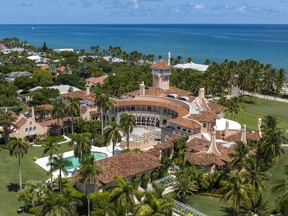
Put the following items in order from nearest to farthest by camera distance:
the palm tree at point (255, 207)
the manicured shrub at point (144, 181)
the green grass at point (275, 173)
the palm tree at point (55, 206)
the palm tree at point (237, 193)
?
1. the palm tree at point (55, 206)
2. the palm tree at point (255, 207)
3. the palm tree at point (237, 193)
4. the green grass at point (275, 173)
5. the manicured shrub at point (144, 181)

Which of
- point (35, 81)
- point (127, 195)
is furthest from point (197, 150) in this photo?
point (35, 81)

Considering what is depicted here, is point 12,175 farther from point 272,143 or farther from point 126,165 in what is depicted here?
point 272,143

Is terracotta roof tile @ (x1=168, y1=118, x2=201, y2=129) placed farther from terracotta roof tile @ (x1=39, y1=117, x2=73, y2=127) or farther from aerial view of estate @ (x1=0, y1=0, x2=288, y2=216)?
terracotta roof tile @ (x1=39, y1=117, x2=73, y2=127)

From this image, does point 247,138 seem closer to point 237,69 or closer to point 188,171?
point 188,171

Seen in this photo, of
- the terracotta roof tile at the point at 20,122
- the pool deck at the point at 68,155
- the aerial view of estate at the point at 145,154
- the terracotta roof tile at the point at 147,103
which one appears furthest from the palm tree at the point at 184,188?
the terracotta roof tile at the point at 20,122

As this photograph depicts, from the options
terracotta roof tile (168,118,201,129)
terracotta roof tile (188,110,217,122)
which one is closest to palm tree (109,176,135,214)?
terracotta roof tile (168,118,201,129)

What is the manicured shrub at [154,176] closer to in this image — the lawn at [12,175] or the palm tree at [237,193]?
the lawn at [12,175]
